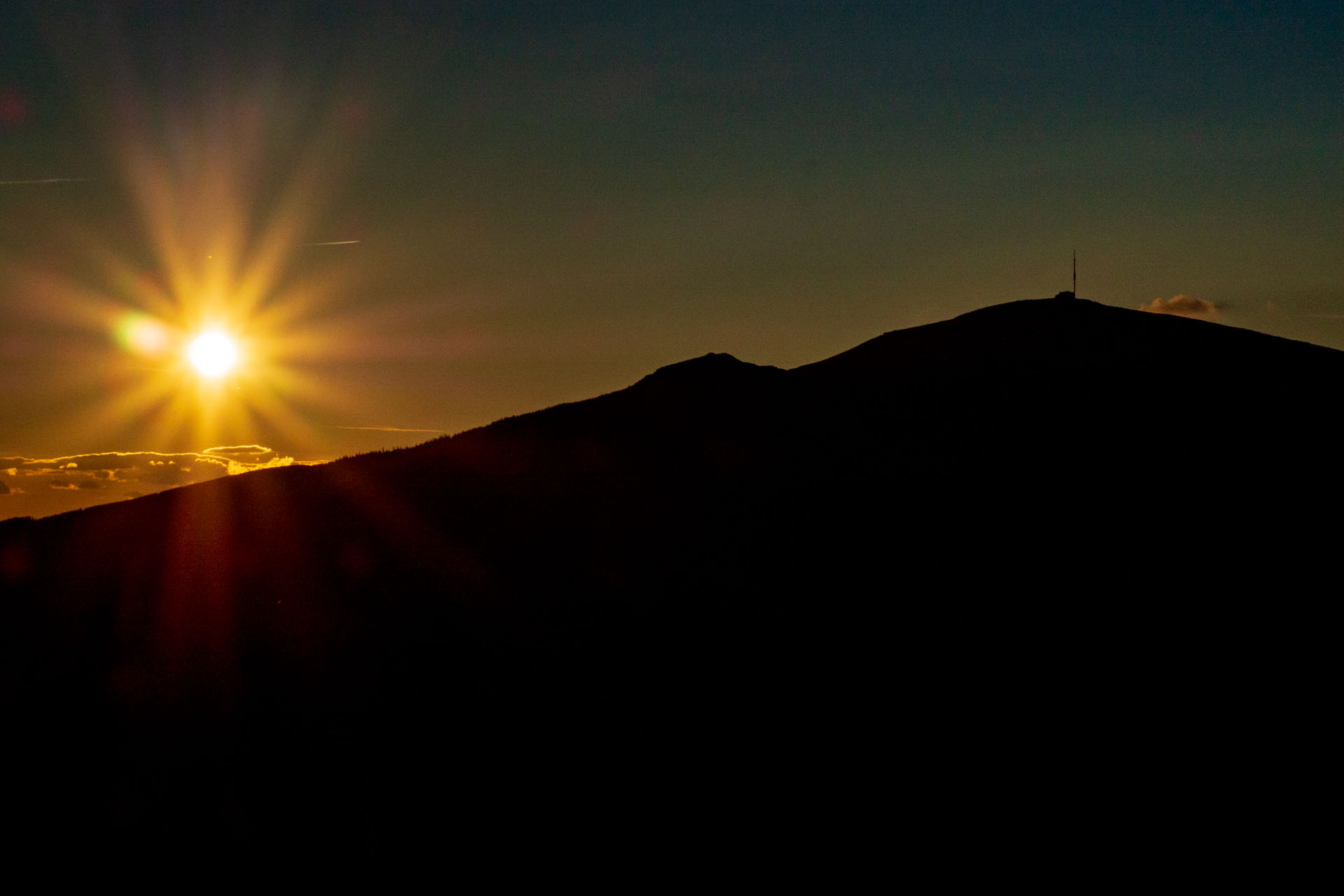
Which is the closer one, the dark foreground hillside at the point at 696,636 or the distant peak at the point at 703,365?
the dark foreground hillside at the point at 696,636

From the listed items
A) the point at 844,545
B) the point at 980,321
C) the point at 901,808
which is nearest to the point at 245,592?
the point at 844,545

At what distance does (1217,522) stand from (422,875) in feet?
76.1

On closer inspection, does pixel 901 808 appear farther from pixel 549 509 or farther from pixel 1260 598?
pixel 549 509

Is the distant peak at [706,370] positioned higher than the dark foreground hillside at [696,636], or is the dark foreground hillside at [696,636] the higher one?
the distant peak at [706,370]

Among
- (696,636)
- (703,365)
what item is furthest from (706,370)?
(696,636)

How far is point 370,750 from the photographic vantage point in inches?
805

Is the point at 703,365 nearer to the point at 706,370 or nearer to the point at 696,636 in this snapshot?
the point at 706,370

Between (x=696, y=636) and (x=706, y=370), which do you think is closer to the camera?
(x=696, y=636)

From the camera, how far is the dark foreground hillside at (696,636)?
18781mm

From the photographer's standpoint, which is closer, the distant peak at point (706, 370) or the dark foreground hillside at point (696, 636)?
the dark foreground hillside at point (696, 636)

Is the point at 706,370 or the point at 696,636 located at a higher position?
the point at 706,370

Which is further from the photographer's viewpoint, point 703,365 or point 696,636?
point 703,365

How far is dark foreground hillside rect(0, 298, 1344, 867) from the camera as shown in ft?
61.6

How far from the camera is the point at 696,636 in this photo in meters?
24.8
